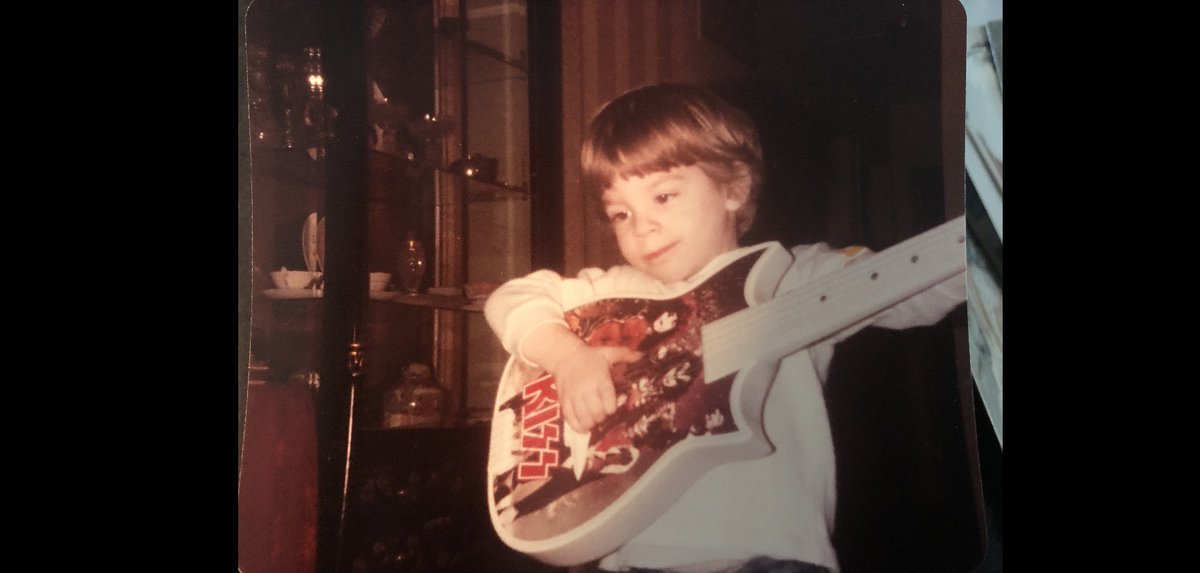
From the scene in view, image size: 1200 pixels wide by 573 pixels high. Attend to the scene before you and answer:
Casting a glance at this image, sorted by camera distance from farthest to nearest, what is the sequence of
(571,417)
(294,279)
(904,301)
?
1. (294,279)
2. (571,417)
3. (904,301)

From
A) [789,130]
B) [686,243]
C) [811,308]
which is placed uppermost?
[789,130]

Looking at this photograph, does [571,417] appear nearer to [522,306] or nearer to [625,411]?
[625,411]

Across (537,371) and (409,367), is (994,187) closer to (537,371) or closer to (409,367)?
(537,371)

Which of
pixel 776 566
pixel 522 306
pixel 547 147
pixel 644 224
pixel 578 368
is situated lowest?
pixel 776 566

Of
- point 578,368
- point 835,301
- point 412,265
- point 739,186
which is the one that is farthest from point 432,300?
point 835,301

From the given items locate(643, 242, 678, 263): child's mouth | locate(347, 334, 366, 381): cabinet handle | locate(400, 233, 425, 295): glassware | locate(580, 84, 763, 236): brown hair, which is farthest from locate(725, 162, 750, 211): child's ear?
locate(347, 334, 366, 381): cabinet handle

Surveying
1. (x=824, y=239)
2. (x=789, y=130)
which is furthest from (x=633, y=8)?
(x=824, y=239)
